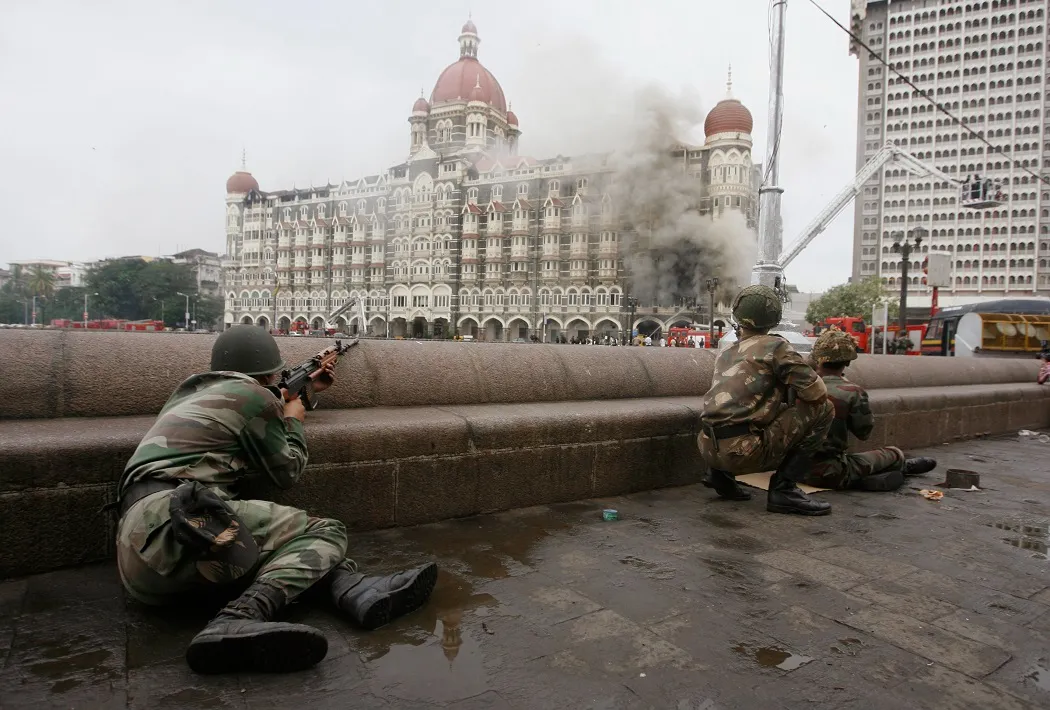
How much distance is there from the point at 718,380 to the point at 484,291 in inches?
2371

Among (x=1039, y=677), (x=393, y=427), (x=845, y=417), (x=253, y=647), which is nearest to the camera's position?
(x=253, y=647)

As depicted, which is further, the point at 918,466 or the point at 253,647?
the point at 918,466

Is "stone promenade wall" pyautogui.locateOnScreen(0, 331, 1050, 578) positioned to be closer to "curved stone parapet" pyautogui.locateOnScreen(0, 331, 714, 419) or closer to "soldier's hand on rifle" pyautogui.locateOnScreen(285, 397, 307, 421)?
"curved stone parapet" pyautogui.locateOnScreen(0, 331, 714, 419)

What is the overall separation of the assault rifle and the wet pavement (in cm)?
73

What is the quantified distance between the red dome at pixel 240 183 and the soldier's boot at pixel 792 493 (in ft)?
281

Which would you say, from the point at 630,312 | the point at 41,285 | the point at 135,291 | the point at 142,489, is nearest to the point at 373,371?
the point at 142,489

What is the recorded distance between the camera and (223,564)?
190cm

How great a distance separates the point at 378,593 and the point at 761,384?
2457mm

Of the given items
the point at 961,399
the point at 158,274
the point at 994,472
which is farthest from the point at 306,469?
the point at 158,274

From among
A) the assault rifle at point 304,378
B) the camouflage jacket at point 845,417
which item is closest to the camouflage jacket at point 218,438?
the assault rifle at point 304,378

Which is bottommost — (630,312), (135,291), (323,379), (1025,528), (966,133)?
(1025,528)

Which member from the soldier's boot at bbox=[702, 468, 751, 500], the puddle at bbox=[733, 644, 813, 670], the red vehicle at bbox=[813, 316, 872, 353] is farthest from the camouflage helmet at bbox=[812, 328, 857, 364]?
the red vehicle at bbox=[813, 316, 872, 353]

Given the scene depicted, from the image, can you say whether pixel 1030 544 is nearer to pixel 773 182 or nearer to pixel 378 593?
pixel 378 593

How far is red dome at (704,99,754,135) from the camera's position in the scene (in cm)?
4897
